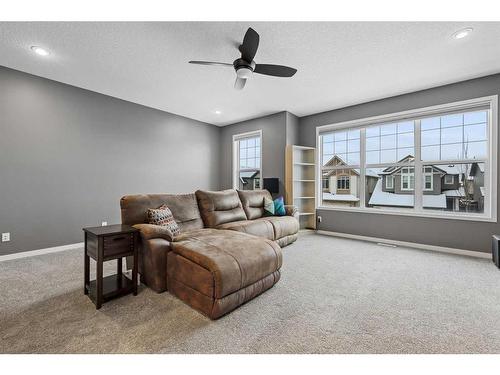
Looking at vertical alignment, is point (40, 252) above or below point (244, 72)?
below

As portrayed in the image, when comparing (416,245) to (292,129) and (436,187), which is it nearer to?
(436,187)

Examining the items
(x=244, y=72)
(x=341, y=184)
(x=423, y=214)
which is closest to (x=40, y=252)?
(x=244, y=72)

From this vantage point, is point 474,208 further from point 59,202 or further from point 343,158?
point 59,202

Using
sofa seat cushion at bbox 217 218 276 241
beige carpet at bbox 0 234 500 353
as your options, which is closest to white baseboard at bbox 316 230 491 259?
beige carpet at bbox 0 234 500 353

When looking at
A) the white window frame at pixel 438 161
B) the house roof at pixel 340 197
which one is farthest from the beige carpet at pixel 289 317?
the house roof at pixel 340 197

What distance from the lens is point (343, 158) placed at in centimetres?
490

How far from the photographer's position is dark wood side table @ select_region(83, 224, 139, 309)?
1.94 metres

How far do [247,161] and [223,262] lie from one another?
440 centimetres

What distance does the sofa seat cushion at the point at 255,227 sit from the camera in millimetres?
3279

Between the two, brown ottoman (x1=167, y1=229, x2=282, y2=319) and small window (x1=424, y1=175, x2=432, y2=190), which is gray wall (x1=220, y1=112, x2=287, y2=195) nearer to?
small window (x1=424, y1=175, x2=432, y2=190)

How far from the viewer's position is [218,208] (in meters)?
3.53

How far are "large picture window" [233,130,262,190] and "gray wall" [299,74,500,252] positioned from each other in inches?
54.8

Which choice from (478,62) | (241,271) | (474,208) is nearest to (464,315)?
(241,271)

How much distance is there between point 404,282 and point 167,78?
13.6ft
